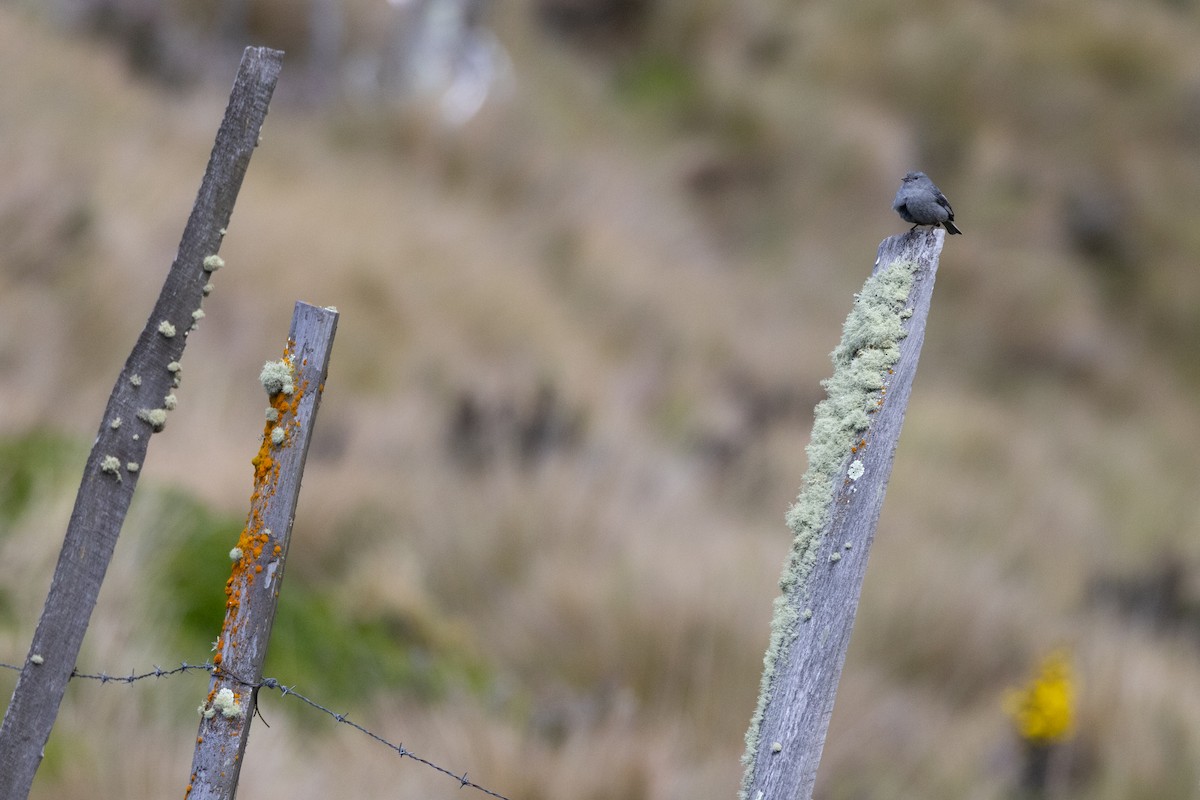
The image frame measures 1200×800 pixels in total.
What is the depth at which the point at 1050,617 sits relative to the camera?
5.06 meters

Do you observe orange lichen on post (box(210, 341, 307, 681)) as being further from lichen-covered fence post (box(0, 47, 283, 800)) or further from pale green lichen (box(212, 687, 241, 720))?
lichen-covered fence post (box(0, 47, 283, 800))

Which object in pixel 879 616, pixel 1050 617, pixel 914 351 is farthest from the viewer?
pixel 1050 617

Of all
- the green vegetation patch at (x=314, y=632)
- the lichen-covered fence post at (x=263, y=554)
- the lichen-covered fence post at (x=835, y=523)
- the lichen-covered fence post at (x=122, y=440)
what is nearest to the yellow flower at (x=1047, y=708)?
the green vegetation patch at (x=314, y=632)

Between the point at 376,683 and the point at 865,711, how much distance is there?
145 cm

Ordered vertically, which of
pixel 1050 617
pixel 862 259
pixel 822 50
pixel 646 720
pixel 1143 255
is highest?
pixel 822 50

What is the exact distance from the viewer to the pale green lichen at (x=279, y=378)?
1.28m

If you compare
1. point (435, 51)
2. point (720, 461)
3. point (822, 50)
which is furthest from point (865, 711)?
point (822, 50)

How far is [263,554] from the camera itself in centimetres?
129

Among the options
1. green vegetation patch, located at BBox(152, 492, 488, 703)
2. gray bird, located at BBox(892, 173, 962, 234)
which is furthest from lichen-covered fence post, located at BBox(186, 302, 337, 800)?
green vegetation patch, located at BBox(152, 492, 488, 703)

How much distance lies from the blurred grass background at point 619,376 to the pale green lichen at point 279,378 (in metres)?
1.24

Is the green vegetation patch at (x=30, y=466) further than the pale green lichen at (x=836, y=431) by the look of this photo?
Yes

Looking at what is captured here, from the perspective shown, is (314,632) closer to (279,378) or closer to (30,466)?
(30,466)

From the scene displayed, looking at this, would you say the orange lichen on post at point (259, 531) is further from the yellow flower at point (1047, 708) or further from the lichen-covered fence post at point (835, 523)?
the yellow flower at point (1047, 708)

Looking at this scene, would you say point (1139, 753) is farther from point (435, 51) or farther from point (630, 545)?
point (435, 51)
